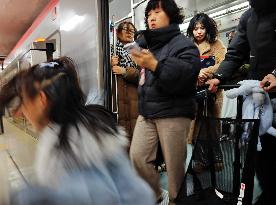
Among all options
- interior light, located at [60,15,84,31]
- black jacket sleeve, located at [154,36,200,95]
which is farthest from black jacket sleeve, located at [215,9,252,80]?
interior light, located at [60,15,84,31]

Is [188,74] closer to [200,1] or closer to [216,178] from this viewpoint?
[216,178]

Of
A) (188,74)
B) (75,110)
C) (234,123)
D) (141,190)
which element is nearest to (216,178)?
(234,123)

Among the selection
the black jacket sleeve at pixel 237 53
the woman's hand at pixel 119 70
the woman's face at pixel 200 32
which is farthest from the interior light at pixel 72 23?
the black jacket sleeve at pixel 237 53

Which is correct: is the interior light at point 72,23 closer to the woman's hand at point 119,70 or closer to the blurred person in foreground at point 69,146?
the woman's hand at point 119,70

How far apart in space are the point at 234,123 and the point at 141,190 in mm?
693

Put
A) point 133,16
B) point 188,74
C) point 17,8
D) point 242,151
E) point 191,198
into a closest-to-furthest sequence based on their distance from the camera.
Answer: point 242,151 < point 191,198 < point 188,74 < point 133,16 < point 17,8

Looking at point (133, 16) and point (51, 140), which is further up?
point (133, 16)

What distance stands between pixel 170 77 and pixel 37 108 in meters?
0.90

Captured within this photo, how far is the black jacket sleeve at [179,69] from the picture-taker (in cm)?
165

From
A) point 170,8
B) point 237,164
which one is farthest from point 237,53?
point 237,164

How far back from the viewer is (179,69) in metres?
1.64

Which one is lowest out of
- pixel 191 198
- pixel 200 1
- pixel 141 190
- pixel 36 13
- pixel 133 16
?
pixel 191 198

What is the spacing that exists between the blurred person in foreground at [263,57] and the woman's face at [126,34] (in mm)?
1357

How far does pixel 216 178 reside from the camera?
1.54m
